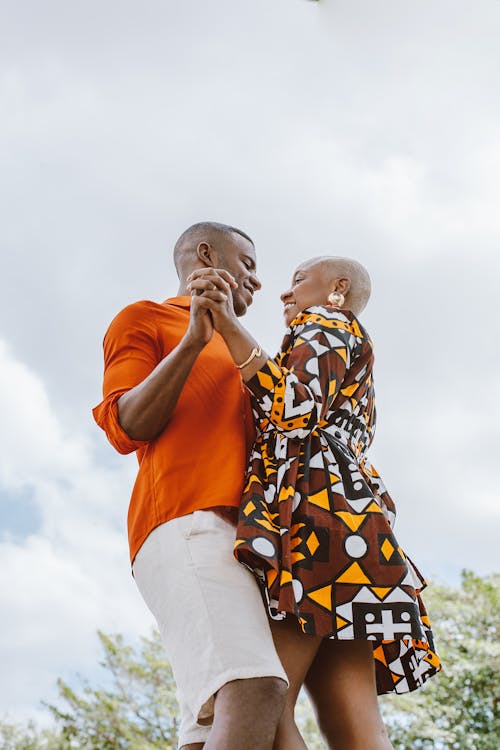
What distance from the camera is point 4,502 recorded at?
3122 cm

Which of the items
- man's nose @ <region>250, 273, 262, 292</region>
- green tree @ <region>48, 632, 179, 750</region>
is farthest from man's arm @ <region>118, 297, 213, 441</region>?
green tree @ <region>48, 632, 179, 750</region>

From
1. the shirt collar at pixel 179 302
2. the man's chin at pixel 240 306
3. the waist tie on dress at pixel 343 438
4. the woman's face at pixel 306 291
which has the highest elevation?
the woman's face at pixel 306 291

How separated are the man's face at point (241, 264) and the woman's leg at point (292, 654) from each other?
2.94 feet

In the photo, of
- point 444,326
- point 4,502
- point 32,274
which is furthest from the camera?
point 4,502

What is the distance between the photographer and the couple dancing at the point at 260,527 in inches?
61.6

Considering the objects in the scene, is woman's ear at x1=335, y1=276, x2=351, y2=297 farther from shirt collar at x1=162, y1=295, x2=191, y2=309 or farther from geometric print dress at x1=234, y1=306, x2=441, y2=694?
shirt collar at x1=162, y1=295, x2=191, y2=309

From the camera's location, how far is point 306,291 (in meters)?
2.32

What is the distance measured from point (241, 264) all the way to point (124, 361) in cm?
54

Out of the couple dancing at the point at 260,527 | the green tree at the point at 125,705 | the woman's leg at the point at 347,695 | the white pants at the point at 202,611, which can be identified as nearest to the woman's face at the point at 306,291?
the couple dancing at the point at 260,527

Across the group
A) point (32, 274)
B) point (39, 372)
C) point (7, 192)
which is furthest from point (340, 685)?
point (39, 372)

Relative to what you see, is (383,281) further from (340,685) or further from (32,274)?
(340,685)

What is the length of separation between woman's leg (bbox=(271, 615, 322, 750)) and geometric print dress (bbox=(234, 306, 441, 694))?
50mm

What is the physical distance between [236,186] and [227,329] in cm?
1336

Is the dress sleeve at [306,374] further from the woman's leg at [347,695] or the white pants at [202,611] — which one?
the woman's leg at [347,695]
